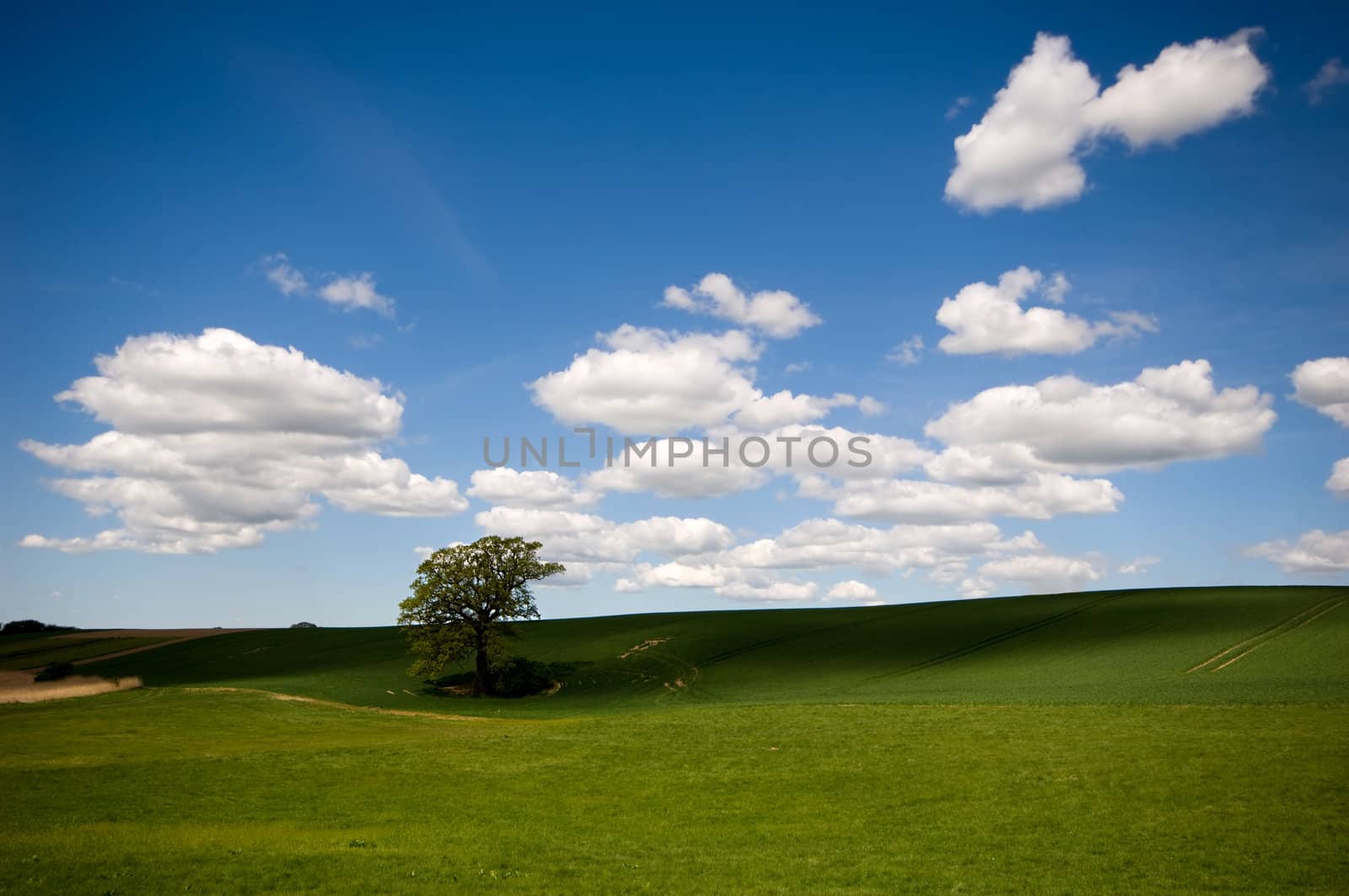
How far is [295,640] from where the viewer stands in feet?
349

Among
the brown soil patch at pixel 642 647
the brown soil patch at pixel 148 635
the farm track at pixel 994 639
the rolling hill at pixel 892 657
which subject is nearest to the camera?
the rolling hill at pixel 892 657

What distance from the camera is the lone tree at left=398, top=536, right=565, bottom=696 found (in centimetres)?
6581

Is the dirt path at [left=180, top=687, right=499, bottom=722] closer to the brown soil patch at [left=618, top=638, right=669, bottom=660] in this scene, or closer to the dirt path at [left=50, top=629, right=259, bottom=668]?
the brown soil patch at [left=618, top=638, right=669, bottom=660]

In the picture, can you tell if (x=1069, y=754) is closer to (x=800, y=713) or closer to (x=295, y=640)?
(x=800, y=713)

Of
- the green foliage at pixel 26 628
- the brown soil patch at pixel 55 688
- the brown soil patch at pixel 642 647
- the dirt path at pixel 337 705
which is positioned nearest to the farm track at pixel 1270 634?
the brown soil patch at pixel 642 647

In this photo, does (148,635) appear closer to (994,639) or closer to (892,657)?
(892,657)

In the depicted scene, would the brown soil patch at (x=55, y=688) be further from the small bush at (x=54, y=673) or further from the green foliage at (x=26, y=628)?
the green foliage at (x=26, y=628)

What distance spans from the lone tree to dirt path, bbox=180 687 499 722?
26.1 ft

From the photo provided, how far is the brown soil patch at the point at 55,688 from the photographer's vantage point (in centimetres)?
6235

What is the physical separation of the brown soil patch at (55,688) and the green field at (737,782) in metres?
5.84

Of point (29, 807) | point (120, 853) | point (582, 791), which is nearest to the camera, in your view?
point (120, 853)

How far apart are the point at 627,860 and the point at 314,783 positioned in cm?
1551

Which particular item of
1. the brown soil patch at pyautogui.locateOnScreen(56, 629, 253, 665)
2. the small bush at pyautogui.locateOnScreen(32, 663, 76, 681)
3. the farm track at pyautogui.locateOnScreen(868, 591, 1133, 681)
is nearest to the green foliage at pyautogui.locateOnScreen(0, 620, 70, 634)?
the brown soil patch at pyautogui.locateOnScreen(56, 629, 253, 665)

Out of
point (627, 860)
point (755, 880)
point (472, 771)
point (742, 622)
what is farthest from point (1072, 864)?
point (742, 622)
